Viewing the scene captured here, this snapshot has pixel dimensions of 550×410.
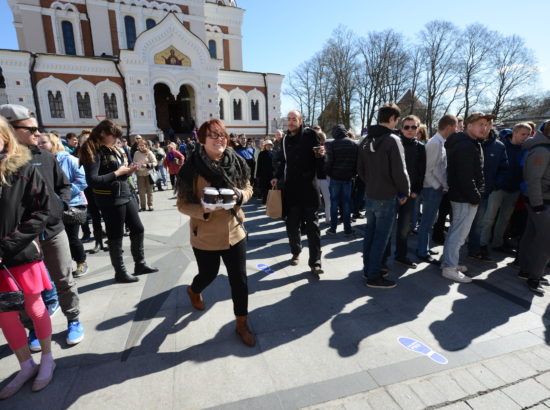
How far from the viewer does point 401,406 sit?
212 centimetres

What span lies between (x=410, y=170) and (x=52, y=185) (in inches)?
173

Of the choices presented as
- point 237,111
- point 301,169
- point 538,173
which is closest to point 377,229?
point 301,169

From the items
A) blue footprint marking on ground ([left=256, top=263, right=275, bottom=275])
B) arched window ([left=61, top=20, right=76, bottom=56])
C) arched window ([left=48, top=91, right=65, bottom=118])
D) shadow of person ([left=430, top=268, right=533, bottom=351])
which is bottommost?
shadow of person ([left=430, top=268, right=533, bottom=351])

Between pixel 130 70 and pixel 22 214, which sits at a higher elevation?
pixel 130 70

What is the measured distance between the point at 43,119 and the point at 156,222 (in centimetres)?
2307

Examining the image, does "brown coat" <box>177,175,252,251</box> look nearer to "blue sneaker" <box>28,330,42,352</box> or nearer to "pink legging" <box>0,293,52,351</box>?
"pink legging" <box>0,293,52,351</box>

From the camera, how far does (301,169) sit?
4035 millimetres

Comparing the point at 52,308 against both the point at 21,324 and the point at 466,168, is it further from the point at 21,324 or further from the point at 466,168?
the point at 466,168

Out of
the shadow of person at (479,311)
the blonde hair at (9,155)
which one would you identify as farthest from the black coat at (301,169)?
the blonde hair at (9,155)

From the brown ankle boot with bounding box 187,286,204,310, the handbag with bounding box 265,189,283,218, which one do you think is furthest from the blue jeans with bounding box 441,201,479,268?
the brown ankle boot with bounding box 187,286,204,310

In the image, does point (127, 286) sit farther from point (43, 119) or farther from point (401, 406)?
point (43, 119)

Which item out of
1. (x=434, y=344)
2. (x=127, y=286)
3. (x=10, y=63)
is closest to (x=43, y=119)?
(x=10, y=63)

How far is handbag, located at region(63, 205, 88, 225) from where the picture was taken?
138 inches

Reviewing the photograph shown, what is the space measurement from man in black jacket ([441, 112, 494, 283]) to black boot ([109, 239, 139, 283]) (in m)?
4.38
